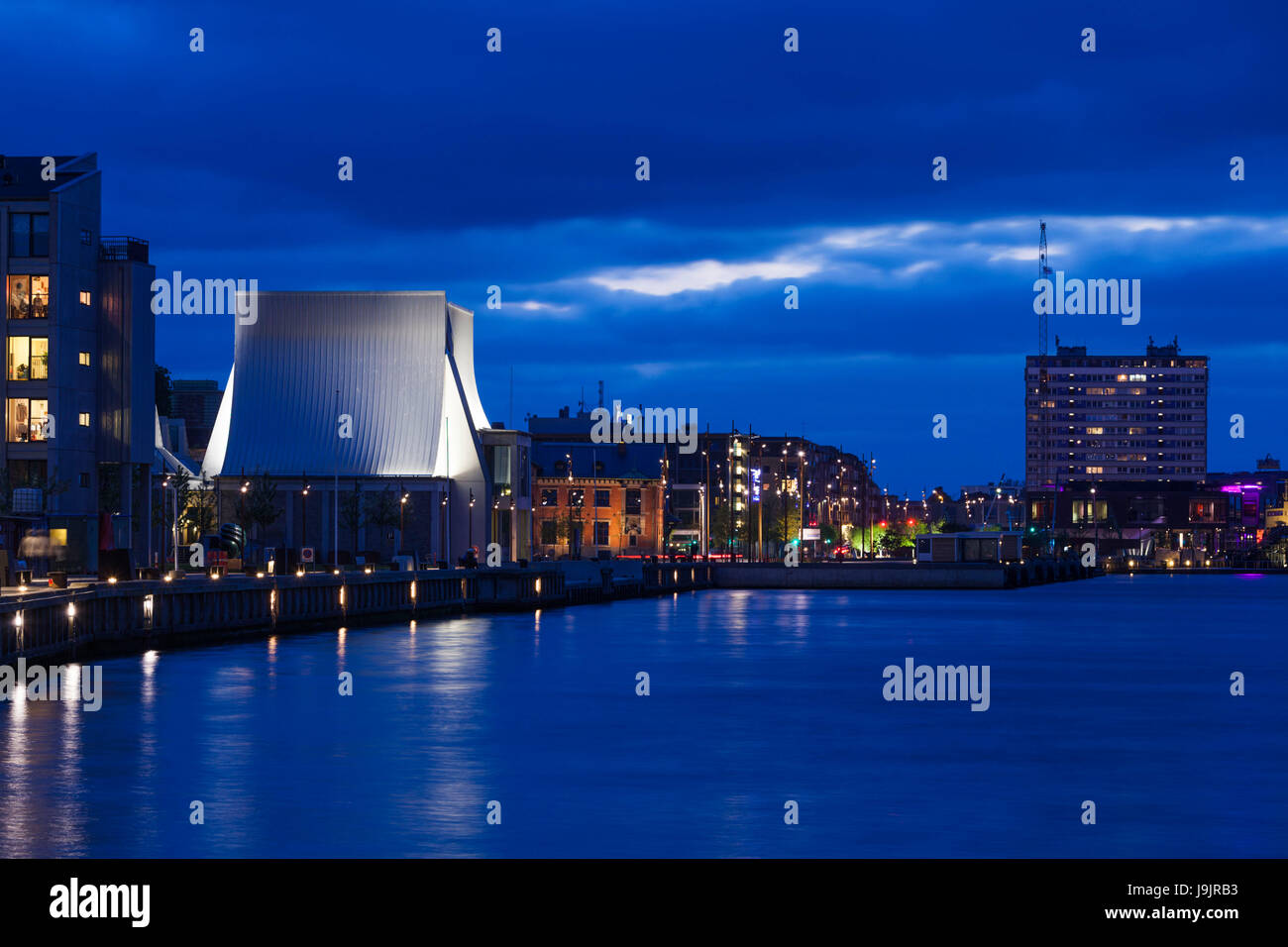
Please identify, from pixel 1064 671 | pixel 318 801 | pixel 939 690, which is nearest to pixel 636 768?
pixel 318 801

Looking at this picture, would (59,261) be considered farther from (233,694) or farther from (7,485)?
(233,694)

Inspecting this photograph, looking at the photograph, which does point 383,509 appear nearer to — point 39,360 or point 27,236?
point 39,360

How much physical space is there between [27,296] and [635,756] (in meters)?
70.7

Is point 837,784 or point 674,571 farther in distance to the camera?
point 674,571

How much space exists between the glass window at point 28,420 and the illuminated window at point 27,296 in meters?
4.72

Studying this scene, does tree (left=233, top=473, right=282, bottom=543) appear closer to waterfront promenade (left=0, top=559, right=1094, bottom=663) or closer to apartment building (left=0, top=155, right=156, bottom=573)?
waterfront promenade (left=0, top=559, right=1094, bottom=663)

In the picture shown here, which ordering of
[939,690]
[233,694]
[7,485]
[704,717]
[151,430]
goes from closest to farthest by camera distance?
1. [704,717]
2. [233,694]
3. [939,690]
4. [7,485]
5. [151,430]

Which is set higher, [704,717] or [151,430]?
[151,430]

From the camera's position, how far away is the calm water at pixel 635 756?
2891 centimetres

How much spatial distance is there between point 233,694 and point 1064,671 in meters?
30.8

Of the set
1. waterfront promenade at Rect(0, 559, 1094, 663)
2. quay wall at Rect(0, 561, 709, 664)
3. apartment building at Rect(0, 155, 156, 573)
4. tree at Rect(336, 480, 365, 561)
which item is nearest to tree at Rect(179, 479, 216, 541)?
tree at Rect(336, 480, 365, 561)

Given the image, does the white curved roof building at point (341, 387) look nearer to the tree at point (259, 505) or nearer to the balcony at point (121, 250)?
the tree at point (259, 505)

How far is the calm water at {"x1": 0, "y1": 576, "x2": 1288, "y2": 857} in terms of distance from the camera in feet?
94.8

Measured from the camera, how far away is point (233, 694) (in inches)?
2032
